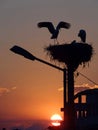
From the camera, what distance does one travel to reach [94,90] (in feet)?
139

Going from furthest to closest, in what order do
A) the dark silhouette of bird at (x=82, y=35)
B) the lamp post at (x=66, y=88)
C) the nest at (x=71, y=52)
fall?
1. the dark silhouette of bird at (x=82, y=35)
2. the nest at (x=71, y=52)
3. the lamp post at (x=66, y=88)

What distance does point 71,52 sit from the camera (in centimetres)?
3366

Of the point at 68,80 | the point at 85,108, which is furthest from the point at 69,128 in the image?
the point at 85,108

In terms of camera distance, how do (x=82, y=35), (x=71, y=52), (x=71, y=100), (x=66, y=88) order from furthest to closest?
(x=82, y=35) < (x=71, y=52) < (x=66, y=88) < (x=71, y=100)

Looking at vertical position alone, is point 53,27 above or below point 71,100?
above

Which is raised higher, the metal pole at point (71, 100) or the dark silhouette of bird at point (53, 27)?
the dark silhouette of bird at point (53, 27)

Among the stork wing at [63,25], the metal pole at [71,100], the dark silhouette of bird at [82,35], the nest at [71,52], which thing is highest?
the stork wing at [63,25]

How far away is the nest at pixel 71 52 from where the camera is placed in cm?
3353

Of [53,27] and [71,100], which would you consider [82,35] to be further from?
[71,100]

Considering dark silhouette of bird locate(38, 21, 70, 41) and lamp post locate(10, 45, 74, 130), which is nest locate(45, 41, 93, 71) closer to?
dark silhouette of bird locate(38, 21, 70, 41)

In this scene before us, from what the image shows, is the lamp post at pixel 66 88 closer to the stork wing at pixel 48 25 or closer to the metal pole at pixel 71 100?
the metal pole at pixel 71 100

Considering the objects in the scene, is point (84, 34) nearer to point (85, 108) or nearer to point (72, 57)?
point (72, 57)

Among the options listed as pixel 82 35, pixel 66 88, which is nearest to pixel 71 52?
pixel 82 35

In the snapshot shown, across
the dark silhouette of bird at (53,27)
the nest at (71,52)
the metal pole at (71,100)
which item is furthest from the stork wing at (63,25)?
the metal pole at (71,100)
